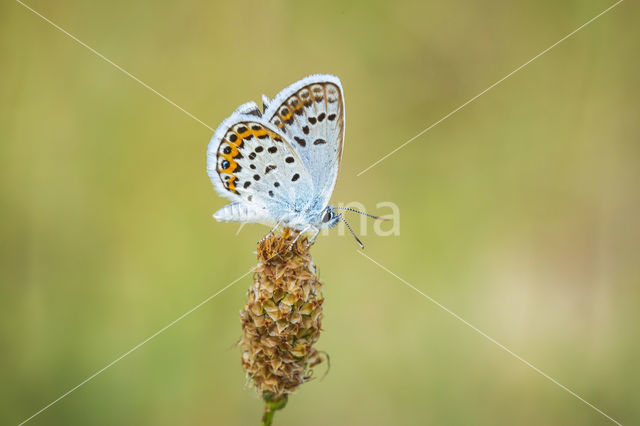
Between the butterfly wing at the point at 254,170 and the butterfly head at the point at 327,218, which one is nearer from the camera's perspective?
the butterfly wing at the point at 254,170

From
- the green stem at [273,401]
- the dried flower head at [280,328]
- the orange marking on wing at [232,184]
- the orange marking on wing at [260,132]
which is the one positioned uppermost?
the orange marking on wing at [260,132]

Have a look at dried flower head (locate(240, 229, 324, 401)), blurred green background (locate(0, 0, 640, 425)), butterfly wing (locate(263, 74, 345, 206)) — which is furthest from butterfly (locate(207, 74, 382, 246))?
blurred green background (locate(0, 0, 640, 425))

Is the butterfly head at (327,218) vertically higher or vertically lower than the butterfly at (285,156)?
lower

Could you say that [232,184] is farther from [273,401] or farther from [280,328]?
[273,401]

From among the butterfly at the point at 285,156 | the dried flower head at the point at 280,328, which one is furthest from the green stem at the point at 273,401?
the butterfly at the point at 285,156

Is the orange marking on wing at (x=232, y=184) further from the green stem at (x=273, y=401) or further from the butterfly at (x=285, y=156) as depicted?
the green stem at (x=273, y=401)

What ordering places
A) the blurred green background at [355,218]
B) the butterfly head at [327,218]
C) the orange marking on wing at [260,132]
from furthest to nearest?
the blurred green background at [355,218]
the butterfly head at [327,218]
the orange marking on wing at [260,132]

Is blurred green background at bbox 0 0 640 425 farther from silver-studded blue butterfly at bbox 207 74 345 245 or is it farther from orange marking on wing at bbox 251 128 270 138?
orange marking on wing at bbox 251 128 270 138

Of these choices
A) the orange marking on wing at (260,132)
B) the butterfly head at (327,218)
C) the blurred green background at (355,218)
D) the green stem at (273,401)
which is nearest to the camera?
the green stem at (273,401)
